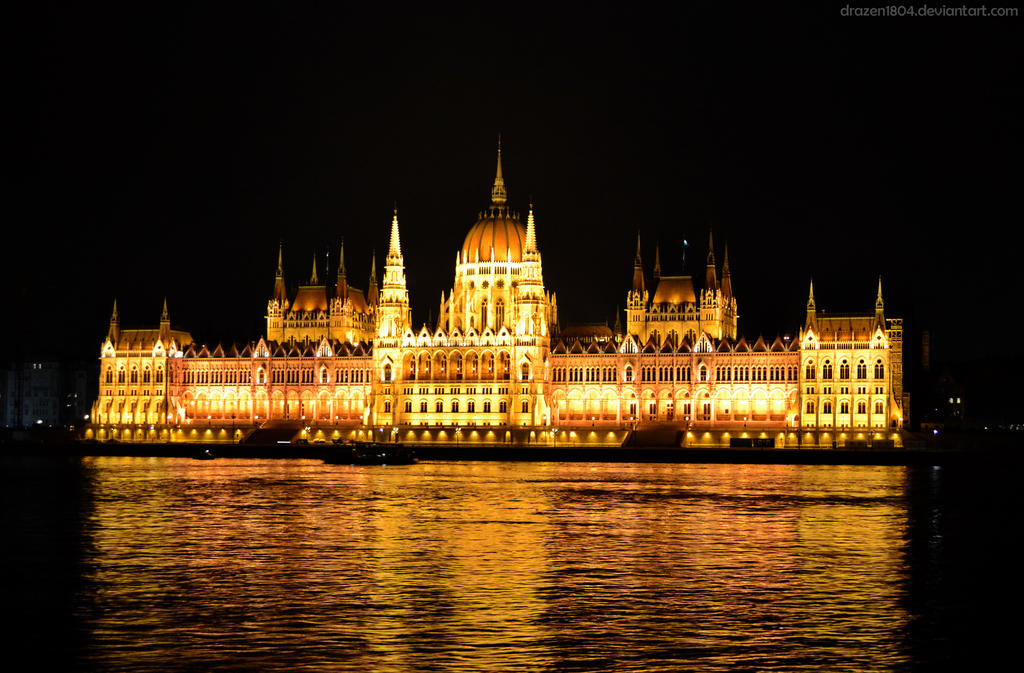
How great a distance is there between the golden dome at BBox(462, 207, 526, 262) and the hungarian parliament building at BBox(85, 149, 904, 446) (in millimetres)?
174

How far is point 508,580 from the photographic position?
40.6m

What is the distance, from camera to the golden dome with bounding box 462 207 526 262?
154000 millimetres

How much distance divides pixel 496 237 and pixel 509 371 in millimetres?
19030

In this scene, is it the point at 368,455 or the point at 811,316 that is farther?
the point at 811,316

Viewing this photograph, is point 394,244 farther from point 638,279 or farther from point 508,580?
point 508,580

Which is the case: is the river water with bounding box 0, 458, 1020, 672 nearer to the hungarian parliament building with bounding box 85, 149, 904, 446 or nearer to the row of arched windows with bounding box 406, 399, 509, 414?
the hungarian parliament building with bounding box 85, 149, 904, 446

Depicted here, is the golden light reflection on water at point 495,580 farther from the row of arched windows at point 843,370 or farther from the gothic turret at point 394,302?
the gothic turret at point 394,302

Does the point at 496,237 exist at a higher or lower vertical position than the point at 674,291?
higher

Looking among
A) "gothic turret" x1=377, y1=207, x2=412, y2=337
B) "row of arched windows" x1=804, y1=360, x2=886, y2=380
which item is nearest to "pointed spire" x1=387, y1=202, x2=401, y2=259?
"gothic turret" x1=377, y1=207, x2=412, y2=337

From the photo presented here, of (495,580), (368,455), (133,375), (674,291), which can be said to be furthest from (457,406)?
(495,580)

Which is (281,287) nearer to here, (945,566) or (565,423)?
(565,423)

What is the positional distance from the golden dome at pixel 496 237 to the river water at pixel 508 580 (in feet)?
253

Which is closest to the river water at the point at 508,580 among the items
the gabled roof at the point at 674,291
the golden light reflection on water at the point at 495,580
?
the golden light reflection on water at the point at 495,580

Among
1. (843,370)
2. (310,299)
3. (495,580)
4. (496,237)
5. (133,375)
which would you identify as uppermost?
(496,237)
